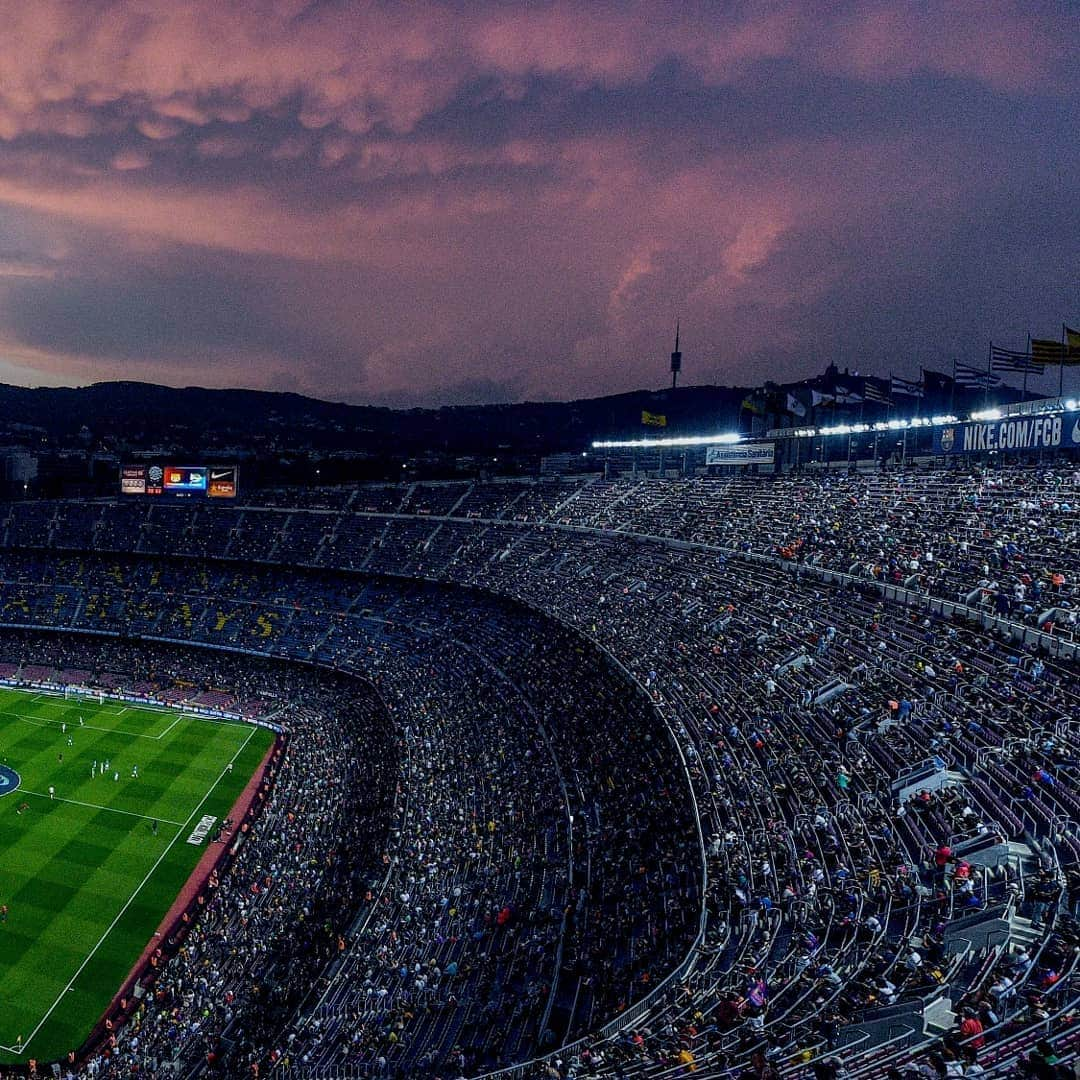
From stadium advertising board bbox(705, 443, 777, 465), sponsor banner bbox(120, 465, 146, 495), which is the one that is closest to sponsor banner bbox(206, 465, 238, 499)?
sponsor banner bbox(120, 465, 146, 495)

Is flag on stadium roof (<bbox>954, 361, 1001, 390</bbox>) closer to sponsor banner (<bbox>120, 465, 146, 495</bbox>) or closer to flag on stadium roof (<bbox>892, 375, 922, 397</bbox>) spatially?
flag on stadium roof (<bbox>892, 375, 922, 397</bbox>)

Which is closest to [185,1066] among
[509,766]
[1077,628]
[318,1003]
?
[318,1003]

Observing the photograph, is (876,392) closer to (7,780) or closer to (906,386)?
(906,386)

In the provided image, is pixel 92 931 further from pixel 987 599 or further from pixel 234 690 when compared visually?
pixel 987 599

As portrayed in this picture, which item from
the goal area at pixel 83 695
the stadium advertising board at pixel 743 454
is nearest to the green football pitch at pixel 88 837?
the goal area at pixel 83 695

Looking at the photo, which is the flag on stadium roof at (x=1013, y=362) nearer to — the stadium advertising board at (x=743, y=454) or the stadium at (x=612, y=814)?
the stadium at (x=612, y=814)
